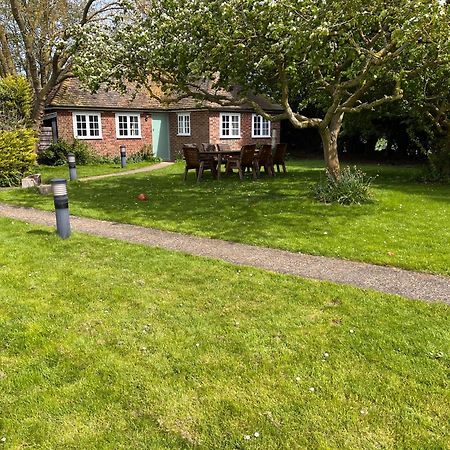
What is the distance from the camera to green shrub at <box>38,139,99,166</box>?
70.2 feet

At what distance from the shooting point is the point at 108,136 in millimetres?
23484

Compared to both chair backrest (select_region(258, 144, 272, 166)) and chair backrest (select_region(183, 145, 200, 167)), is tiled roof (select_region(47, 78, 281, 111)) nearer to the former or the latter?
chair backrest (select_region(258, 144, 272, 166))

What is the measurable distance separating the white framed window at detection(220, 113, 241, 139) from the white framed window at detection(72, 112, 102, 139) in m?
6.53

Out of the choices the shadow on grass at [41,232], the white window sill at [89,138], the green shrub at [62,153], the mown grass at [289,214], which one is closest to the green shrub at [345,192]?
the mown grass at [289,214]

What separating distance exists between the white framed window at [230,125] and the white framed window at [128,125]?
4.58 metres

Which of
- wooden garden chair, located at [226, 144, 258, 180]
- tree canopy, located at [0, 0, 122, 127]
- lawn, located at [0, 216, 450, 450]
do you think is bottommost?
lawn, located at [0, 216, 450, 450]

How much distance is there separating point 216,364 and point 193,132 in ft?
73.3

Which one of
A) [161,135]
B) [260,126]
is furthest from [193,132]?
[260,126]

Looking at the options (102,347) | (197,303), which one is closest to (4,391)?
(102,347)

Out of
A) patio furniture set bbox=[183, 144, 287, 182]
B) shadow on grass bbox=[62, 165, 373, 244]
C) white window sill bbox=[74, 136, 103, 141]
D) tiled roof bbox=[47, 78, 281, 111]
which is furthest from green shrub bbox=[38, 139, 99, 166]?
patio furniture set bbox=[183, 144, 287, 182]

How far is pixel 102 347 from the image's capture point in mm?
3686

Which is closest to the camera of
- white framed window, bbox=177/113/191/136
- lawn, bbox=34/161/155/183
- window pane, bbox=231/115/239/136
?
lawn, bbox=34/161/155/183

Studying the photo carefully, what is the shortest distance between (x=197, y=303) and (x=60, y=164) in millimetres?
18960

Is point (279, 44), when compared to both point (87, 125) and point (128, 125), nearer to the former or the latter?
point (87, 125)
